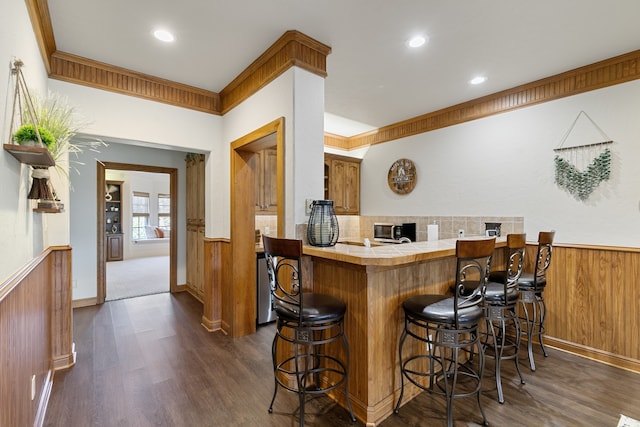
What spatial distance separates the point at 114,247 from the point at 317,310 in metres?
8.65

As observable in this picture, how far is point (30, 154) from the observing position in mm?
1425

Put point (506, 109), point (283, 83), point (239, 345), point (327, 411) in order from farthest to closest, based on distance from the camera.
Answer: point (506, 109)
point (239, 345)
point (283, 83)
point (327, 411)

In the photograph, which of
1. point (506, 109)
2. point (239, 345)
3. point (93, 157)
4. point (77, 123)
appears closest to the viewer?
point (77, 123)

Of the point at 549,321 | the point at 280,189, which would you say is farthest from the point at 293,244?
the point at 549,321

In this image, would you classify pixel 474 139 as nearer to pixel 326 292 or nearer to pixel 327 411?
pixel 326 292

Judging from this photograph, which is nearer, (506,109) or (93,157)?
(506,109)

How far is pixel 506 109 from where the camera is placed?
11.2ft

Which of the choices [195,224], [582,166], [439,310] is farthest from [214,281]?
[582,166]

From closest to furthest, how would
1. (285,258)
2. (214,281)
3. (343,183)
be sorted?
(285,258)
(214,281)
(343,183)

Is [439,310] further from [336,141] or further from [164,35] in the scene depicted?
[336,141]

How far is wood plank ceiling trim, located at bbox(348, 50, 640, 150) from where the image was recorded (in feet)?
8.77

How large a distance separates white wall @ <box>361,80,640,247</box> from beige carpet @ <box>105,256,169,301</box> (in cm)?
459

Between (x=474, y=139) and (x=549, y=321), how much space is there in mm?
2214

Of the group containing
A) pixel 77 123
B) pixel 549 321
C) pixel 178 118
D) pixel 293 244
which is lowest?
pixel 549 321
